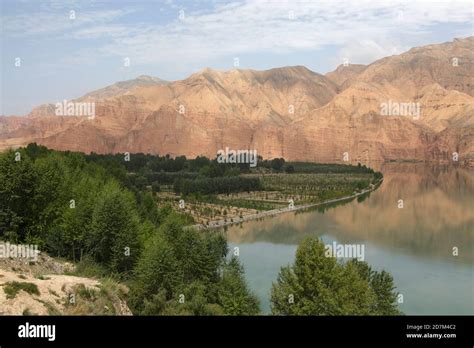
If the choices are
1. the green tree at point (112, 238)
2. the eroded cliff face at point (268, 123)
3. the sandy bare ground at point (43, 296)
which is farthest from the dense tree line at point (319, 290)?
the eroded cliff face at point (268, 123)

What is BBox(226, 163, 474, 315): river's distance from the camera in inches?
533

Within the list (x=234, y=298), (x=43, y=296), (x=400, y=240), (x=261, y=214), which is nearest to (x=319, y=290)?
(x=234, y=298)

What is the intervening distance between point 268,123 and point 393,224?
238ft

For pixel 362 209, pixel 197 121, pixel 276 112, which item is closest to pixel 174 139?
pixel 197 121

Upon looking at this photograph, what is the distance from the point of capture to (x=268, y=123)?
97.6 m

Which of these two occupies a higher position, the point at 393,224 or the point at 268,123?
the point at 268,123

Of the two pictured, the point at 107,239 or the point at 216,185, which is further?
the point at 216,185

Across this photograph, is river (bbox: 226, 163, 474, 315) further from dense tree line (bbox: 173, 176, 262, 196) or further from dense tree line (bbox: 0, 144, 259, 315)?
dense tree line (bbox: 173, 176, 262, 196)

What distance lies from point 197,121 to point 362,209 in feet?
200

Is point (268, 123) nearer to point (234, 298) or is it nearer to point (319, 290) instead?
point (234, 298)

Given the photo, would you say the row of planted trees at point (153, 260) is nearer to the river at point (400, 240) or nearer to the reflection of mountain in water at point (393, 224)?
the river at point (400, 240)

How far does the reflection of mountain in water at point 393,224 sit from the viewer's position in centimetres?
2148

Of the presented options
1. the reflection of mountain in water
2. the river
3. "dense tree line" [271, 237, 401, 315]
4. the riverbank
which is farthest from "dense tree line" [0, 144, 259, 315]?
the reflection of mountain in water
